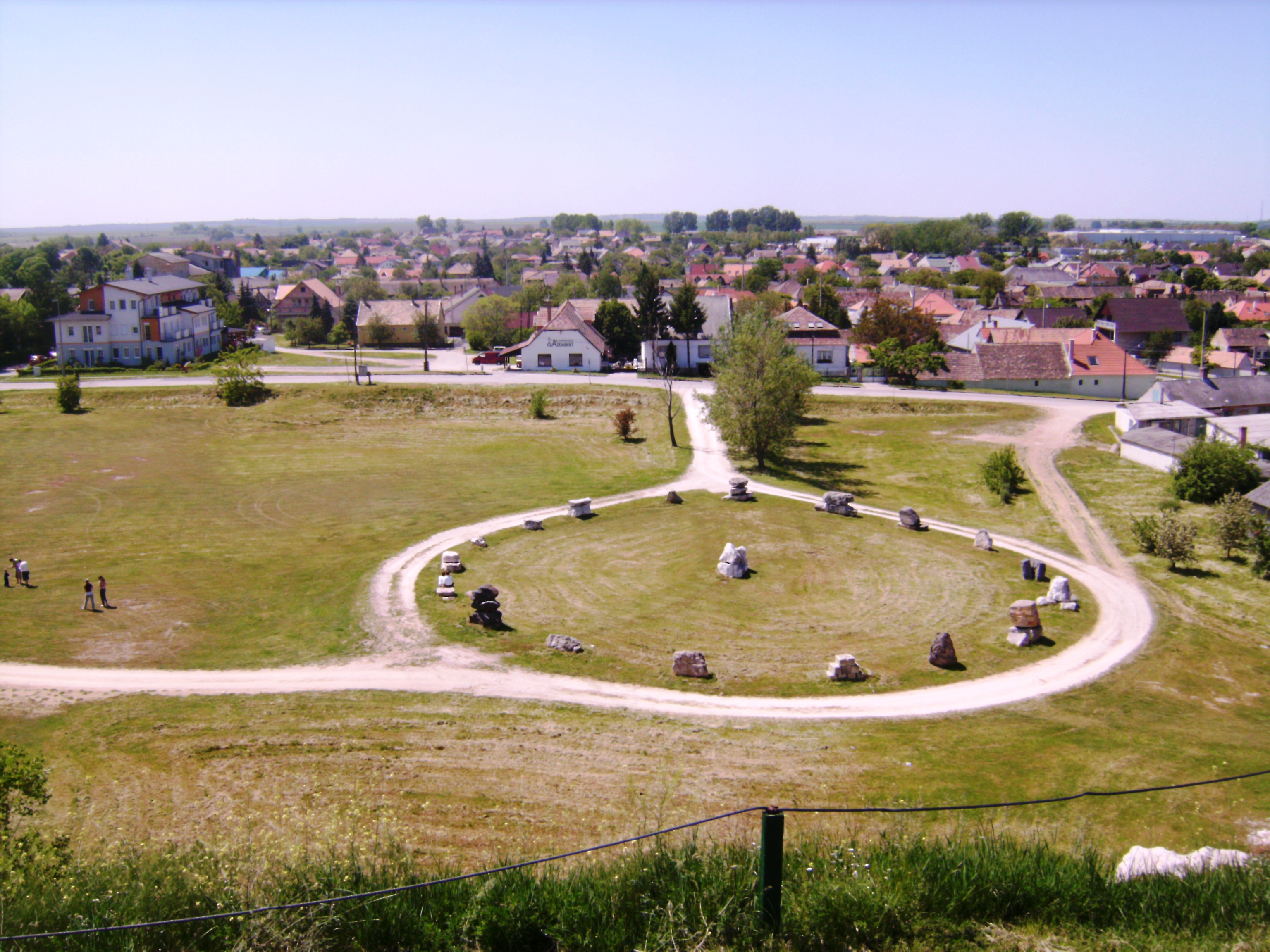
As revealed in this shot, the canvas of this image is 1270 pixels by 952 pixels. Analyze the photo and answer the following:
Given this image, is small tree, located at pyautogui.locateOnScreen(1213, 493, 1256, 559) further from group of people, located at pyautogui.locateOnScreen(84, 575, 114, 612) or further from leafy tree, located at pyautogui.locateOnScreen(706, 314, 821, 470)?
group of people, located at pyautogui.locateOnScreen(84, 575, 114, 612)

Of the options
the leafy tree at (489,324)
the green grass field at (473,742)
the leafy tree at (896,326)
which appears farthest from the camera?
the leafy tree at (489,324)

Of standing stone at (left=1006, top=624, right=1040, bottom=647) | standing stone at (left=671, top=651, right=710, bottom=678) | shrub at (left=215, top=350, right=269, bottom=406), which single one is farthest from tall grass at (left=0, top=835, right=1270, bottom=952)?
shrub at (left=215, top=350, right=269, bottom=406)

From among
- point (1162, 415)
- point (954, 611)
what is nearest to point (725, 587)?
point (954, 611)

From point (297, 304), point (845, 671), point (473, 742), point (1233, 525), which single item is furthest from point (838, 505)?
point (297, 304)

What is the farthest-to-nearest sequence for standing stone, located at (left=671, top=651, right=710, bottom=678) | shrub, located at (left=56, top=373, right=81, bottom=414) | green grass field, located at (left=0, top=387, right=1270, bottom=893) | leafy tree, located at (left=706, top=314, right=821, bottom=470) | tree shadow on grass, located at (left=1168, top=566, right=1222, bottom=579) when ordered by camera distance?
1. shrub, located at (left=56, top=373, right=81, bottom=414)
2. leafy tree, located at (left=706, top=314, right=821, bottom=470)
3. tree shadow on grass, located at (left=1168, top=566, right=1222, bottom=579)
4. standing stone, located at (left=671, top=651, right=710, bottom=678)
5. green grass field, located at (left=0, top=387, right=1270, bottom=893)

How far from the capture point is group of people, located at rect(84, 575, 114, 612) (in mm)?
30562

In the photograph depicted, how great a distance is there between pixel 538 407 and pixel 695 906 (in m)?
60.2

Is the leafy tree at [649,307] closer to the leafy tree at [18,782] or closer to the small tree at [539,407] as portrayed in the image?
the small tree at [539,407]

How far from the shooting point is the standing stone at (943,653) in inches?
1061

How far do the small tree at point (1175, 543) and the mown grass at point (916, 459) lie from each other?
3.78 m

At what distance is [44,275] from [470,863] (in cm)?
14621

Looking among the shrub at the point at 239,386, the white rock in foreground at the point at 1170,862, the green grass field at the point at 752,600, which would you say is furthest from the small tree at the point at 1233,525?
the shrub at the point at 239,386

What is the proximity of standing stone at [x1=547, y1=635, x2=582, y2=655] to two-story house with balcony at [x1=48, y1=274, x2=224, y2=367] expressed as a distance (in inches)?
2960

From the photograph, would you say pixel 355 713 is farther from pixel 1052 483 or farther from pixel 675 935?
pixel 1052 483
